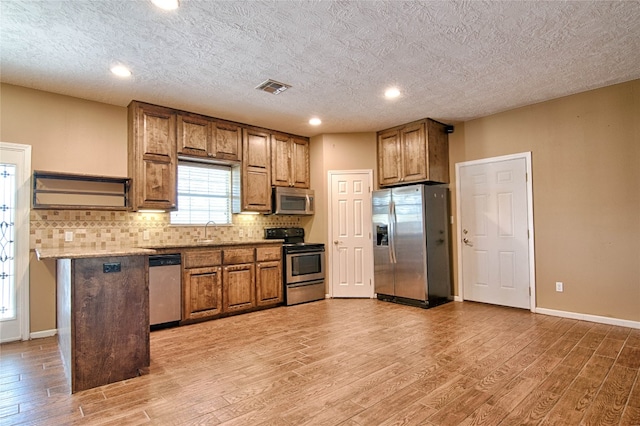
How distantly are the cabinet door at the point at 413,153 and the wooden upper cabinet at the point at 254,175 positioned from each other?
→ 6.78 feet

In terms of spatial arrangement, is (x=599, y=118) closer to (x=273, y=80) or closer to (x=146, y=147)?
(x=273, y=80)

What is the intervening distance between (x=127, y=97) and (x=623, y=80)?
18.1 ft

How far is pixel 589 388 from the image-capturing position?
7.66 ft

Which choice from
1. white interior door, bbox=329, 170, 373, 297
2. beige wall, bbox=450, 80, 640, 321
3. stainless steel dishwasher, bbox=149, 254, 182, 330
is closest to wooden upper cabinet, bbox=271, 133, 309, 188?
white interior door, bbox=329, 170, 373, 297

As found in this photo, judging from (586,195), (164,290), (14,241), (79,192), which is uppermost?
(79,192)

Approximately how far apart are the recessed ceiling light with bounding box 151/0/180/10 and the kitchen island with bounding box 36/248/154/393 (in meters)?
1.78

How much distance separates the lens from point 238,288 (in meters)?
4.56

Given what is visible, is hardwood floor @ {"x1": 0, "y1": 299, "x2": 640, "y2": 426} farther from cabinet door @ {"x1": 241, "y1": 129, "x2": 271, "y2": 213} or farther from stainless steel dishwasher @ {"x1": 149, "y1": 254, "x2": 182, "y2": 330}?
cabinet door @ {"x1": 241, "y1": 129, "x2": 271, "y2": 213}

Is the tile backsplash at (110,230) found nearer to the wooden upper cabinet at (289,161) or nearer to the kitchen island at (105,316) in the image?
the wooden upper cabinet at (289,161)

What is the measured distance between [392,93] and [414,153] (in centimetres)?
132

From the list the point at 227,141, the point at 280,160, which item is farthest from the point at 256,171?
the point at 227,141

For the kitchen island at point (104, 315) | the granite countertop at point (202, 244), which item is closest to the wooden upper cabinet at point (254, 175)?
the granite countertop at point (202, 244)

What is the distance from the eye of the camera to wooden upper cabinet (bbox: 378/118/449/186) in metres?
4.98

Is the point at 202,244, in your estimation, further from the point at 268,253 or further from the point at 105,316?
the point at 105,316
